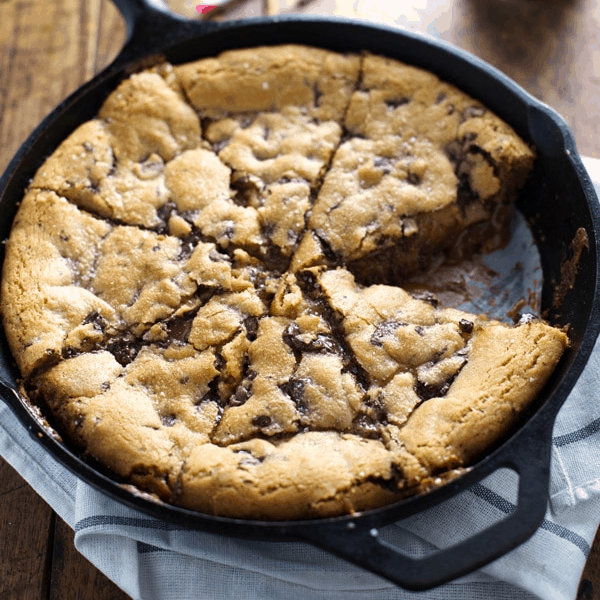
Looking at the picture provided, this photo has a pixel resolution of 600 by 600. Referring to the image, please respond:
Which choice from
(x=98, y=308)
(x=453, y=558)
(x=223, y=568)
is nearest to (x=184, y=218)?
(x=98, y=308)

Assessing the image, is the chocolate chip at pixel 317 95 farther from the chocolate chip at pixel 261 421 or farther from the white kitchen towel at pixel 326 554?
the white kitchen towel at pixel 326 554

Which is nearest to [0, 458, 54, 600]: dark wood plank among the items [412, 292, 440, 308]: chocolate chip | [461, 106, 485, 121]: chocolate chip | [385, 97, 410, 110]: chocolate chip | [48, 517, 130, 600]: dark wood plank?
[48, 517, 130, 600]: dark wood plank

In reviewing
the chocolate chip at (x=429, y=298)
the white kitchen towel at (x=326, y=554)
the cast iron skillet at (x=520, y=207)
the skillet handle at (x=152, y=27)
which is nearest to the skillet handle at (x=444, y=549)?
the cast iron skillet at (x=520, y=207)

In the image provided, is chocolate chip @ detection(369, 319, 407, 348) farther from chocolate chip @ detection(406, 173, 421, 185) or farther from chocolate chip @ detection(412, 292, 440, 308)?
chocolate chip @ detection(406, 173, 421, 185)

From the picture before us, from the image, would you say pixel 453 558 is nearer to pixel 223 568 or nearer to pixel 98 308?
pixel 223 568

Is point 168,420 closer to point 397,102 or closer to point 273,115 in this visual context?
point 273,115
